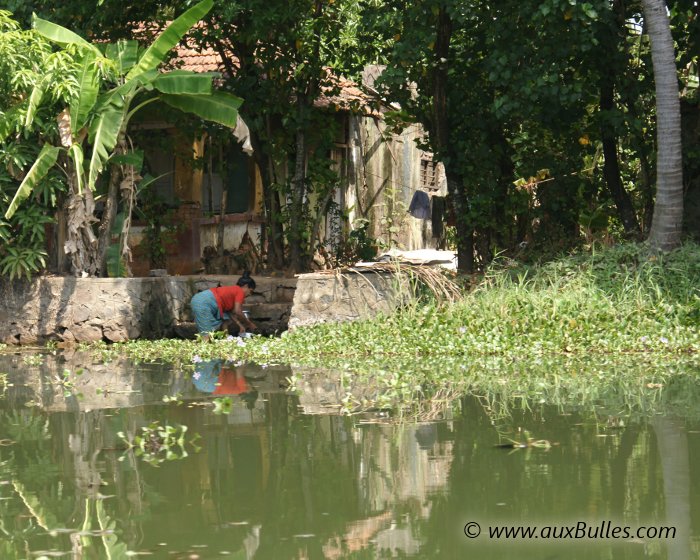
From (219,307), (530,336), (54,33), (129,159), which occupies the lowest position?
(530,336)

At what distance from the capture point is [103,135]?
13.7 metres

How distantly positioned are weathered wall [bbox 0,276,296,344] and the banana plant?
733mm

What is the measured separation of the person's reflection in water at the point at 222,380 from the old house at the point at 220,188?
22.4ft

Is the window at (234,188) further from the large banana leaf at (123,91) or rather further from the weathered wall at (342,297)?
the weathered wall at (342,297)

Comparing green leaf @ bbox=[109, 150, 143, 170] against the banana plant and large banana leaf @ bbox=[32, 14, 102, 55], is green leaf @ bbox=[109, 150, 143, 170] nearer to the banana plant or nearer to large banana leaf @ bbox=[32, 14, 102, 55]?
the banana plant

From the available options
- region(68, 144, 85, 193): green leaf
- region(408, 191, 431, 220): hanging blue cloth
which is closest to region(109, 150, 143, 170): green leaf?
region(68, 144, 85, 193): green leaf

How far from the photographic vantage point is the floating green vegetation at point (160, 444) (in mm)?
Answer: 6272

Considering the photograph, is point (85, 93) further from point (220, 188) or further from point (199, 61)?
point (220, 188)

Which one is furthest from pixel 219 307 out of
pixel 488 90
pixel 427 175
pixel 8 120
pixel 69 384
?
pixel 427 175

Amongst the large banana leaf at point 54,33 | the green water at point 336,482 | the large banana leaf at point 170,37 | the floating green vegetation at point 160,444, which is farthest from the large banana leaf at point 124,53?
the floating green vegetation at point 160,444

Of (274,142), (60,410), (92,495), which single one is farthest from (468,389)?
(274,142)

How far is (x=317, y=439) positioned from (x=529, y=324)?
538 centimetres

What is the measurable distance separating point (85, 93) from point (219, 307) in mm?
3403

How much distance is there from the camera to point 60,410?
27.1 ft
